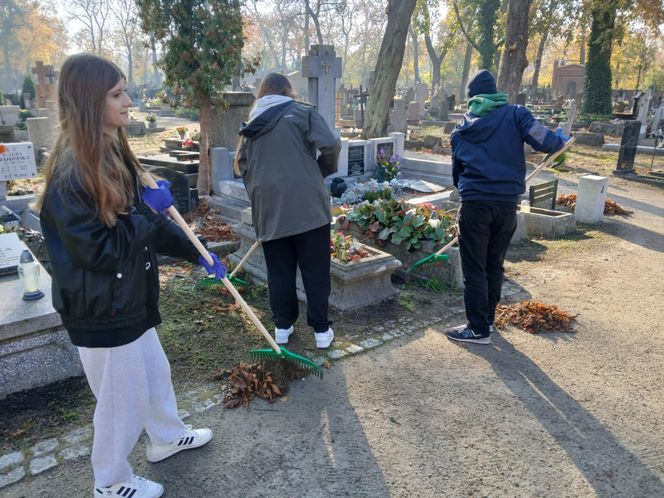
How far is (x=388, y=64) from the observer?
42.8 ft

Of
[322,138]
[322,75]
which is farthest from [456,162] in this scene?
[322,75]

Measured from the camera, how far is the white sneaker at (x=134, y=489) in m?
2.22

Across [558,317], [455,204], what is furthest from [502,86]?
[558,317]

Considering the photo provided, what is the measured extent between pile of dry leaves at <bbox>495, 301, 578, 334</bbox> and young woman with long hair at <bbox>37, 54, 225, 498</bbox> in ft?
9.91

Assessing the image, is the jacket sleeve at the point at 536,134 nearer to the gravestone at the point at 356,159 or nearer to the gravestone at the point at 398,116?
the gravestone at the point at 356,159

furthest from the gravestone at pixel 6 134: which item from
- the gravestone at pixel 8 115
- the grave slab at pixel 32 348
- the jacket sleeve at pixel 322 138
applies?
the jacket sleeve at pixel 322 138

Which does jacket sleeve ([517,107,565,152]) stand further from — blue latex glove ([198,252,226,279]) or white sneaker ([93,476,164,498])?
white sneaker ([93,476,164,498])

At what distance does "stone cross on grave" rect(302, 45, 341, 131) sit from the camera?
385 inches

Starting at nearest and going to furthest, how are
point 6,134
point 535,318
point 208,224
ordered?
point 535,318, point 208,224, point 6,134

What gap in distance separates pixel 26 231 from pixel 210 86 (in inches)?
142

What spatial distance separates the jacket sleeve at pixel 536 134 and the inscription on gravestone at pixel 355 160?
19.7 feet

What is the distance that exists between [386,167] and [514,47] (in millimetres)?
6170

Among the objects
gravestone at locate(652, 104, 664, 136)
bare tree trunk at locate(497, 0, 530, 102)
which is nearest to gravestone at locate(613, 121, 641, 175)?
bare tree trunk at locate(497, 0, 530, 102)

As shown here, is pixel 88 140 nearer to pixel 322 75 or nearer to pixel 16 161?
pixel 16 161
